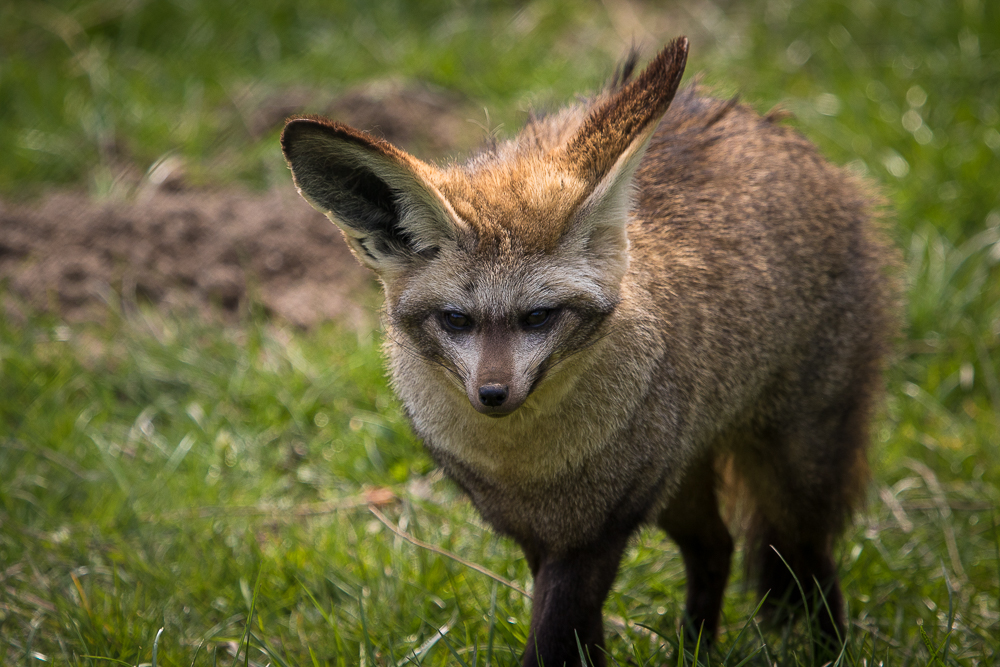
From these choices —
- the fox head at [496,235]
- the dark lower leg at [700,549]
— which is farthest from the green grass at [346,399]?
the fox head at [496,235]

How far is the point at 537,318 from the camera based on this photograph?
3109mm

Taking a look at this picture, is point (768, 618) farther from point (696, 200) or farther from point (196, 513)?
point (196, 513)

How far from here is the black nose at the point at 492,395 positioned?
2885mm

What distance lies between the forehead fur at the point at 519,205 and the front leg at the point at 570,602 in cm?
118

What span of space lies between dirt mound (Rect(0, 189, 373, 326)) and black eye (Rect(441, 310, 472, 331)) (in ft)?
10.6

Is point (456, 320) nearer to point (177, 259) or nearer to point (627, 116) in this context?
point (627, 116)

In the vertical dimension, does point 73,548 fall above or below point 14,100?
below

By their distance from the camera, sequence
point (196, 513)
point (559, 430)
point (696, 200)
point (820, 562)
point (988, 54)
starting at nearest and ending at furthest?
1. point (559, 430)
2. point (696, 200)
3. point (820, 562)
4. point (196, 513)
5. point (988, 54)

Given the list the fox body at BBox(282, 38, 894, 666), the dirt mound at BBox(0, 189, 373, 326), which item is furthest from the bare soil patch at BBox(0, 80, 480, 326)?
the fox body at BBox(282, 38, 894, 666)

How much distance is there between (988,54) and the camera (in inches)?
289

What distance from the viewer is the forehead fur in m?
3.16

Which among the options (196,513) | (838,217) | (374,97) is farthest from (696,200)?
(374,97)

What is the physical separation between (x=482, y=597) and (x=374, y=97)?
4612 millimetres

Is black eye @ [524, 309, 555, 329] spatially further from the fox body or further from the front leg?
the front leg
